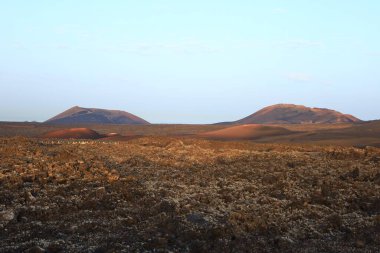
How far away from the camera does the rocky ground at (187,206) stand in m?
15.0

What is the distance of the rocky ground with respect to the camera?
15039 mm

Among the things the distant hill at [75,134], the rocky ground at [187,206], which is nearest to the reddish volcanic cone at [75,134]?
the distant hill at [75,134]

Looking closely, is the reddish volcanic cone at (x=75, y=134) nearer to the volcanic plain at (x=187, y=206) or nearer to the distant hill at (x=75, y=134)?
the distant hill at (x=75, y=134)

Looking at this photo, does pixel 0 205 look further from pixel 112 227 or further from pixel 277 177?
pixel 277 177

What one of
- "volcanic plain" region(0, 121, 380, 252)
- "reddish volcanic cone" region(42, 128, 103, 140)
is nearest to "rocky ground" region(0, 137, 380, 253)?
"volcanic plain" region(0, 121, 380, 252)

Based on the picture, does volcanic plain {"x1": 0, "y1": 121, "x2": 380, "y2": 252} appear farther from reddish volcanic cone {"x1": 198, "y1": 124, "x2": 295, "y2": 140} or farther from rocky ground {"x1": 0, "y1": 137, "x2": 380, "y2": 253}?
reddish volcanic cone {"x1": 198, "y1": 124, "x2": 295, "y2": 140}

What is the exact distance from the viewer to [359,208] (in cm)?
2092

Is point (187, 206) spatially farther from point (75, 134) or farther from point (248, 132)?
point (248, 132)

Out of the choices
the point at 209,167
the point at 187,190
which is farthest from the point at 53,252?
the point at 209,167

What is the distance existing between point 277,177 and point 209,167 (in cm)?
725

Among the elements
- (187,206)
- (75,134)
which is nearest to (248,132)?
(75,134)

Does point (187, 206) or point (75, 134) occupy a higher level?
point (75, 134)

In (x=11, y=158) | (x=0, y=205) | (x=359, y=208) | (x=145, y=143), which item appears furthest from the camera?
(x=145, y=143)

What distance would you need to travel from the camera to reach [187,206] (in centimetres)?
1997
